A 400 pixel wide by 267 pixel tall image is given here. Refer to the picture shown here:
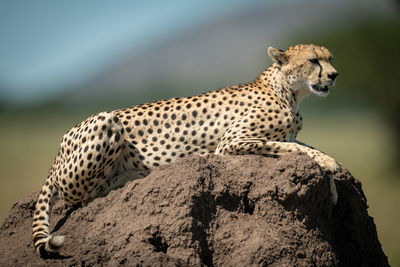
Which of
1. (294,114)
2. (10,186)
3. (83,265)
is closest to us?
(83,265)

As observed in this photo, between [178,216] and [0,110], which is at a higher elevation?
[178,216]

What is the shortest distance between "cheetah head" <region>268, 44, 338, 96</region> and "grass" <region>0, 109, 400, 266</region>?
6187mm

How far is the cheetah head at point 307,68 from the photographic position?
7410mm

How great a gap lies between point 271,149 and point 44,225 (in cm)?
240

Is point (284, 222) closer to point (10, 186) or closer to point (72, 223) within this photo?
point (72, 223)

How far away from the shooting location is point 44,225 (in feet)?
22.1

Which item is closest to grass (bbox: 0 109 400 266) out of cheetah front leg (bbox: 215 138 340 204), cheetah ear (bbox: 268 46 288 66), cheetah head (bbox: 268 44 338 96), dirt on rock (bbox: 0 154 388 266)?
cheetah head (bbox: 268 44 338 96)

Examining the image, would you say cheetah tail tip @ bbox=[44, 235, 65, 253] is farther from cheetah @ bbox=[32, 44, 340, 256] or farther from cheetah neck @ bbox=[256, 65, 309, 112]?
cheetah neck @ bbox=[256, 65, 309, 112]

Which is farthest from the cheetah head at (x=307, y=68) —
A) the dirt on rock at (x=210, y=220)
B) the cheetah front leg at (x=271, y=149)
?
the dirt on rock at (x=210, y=220)

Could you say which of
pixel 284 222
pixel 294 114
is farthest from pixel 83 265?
pixel 294 114

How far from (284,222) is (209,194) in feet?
2.43

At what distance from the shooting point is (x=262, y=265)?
5934 mm

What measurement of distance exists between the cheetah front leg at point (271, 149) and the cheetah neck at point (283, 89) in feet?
2.34

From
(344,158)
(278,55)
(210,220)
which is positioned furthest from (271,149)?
(344,158)
